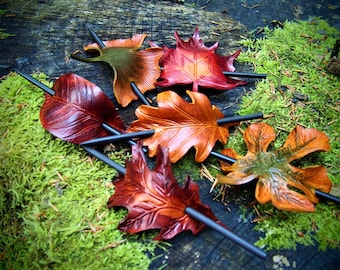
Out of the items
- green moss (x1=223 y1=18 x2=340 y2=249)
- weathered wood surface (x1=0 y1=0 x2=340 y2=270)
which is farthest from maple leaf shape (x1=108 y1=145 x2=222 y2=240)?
green moss (x1=223 y1=18 x2=340 y2=249)

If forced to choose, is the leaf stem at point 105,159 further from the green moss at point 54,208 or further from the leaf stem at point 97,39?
the leaf stem at point 97,39

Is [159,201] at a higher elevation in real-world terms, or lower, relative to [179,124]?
lower

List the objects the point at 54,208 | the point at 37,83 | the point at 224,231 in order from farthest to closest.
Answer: the point at 37,83, the point at 54,208, the point at 224,231

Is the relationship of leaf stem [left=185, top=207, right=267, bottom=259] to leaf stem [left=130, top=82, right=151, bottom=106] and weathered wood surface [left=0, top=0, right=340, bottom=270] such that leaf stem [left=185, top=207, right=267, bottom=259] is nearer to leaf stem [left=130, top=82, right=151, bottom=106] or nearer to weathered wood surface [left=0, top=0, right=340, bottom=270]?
weathered wood surface [left=0, top=0, right=340, bottom=270]

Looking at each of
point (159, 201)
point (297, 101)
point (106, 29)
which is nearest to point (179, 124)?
point (159, 201)

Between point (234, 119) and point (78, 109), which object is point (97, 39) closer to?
point (78, 109)

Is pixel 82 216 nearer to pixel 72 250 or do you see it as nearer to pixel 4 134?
pixel 72 250
